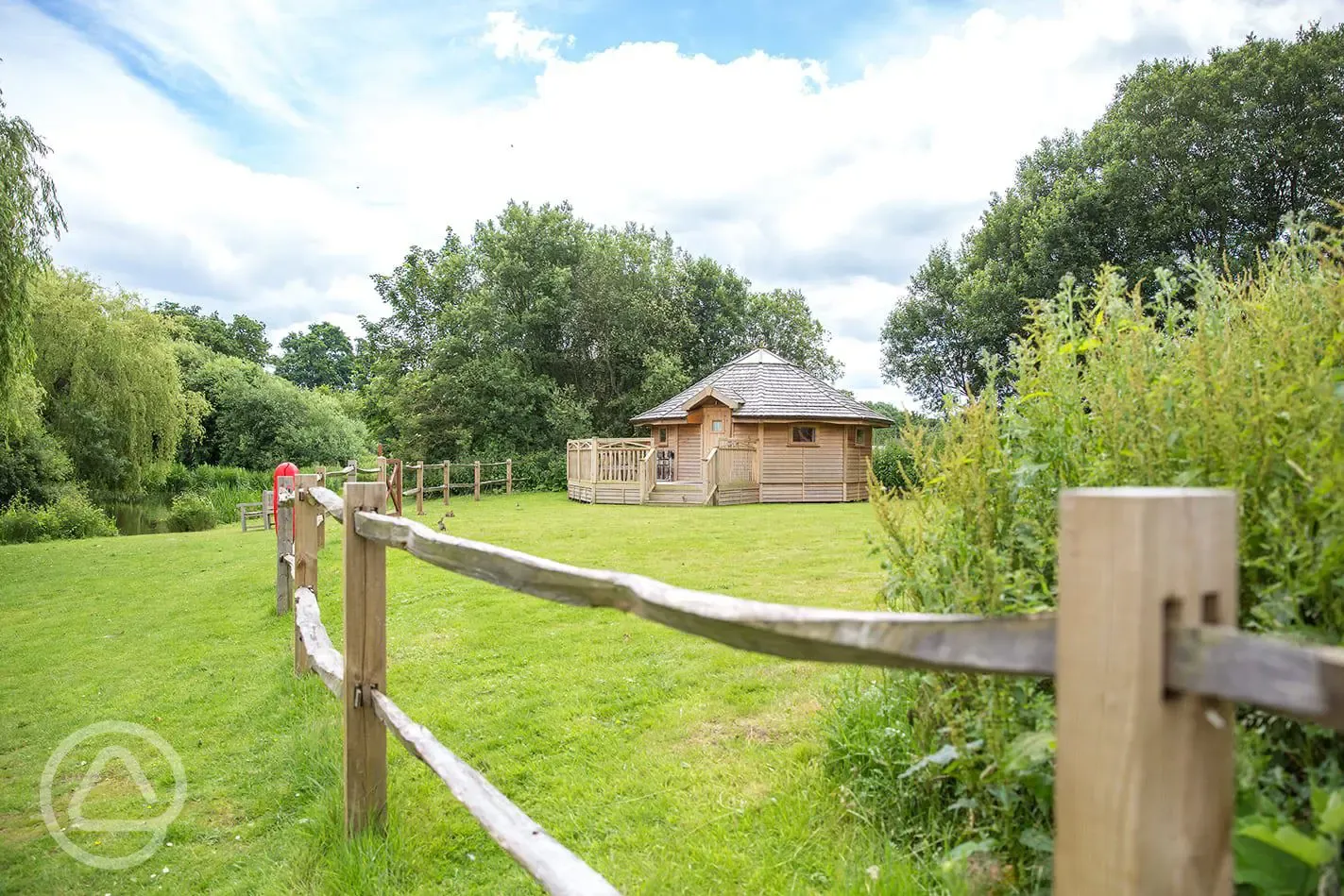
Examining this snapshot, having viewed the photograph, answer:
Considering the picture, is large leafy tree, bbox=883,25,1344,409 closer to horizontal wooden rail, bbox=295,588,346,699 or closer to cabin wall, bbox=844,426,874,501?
cabin wall, bbox=844,426,874,501

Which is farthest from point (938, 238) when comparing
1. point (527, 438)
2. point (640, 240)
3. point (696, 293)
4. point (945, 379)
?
point (527, 438)

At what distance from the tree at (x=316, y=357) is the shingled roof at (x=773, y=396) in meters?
69.5

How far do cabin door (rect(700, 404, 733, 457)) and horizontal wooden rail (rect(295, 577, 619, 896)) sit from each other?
20325mm

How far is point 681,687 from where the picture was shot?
17.4ft

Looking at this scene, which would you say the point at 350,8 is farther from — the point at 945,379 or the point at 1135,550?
the point at 945,379

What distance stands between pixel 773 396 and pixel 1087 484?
72.2 ft

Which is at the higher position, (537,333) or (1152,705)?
(537,333)

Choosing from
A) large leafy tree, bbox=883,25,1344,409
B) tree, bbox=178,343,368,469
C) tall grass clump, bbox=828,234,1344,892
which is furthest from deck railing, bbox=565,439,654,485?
tree, bbox=178,343,368,469

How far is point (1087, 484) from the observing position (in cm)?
252

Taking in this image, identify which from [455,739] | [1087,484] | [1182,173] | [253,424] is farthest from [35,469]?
[1182,173]

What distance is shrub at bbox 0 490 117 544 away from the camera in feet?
59.4

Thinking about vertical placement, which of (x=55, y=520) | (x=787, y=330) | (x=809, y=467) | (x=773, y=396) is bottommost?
(x=55, y=520)

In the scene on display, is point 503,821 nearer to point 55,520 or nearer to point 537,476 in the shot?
point 55,520

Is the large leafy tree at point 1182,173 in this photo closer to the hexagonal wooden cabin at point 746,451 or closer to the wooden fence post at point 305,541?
the hexagonal wooden cabin at point 746,451
